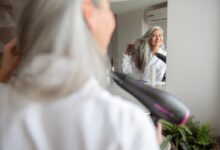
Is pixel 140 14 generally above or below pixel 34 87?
above

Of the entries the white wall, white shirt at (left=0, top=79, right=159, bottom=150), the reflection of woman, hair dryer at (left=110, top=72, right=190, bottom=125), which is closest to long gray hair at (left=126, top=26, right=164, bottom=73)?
the reflection of woman

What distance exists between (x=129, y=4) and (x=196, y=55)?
527mm

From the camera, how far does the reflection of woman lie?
1.70 m

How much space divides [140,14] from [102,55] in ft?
4.14

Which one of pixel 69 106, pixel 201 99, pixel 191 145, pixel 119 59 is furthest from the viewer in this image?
pixel 119 59

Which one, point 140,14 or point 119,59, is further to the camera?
point 119,59

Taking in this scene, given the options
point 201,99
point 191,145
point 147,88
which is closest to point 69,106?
point 147,88

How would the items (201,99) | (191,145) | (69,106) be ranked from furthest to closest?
1. (201,99)
2. (191,145)
3. (69,106)

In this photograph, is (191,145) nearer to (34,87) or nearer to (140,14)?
(140,14)

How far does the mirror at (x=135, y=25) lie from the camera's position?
167cm

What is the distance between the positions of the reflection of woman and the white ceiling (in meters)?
0.15

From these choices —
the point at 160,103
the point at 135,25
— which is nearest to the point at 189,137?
the point at 135,25

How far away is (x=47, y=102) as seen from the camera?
466 mm

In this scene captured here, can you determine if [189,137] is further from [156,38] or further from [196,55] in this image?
[156,38]
